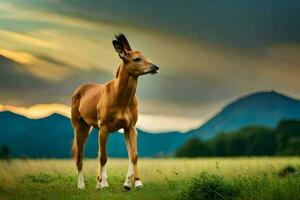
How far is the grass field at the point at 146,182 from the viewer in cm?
1291

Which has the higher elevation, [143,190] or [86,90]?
[86,90]

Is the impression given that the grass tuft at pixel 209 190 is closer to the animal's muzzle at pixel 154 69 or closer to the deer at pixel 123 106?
the deer at pixel 123 106

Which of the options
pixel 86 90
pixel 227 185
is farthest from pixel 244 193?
pixel 86 90

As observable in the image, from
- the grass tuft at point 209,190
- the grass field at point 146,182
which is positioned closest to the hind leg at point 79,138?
the grass field at point 146,182

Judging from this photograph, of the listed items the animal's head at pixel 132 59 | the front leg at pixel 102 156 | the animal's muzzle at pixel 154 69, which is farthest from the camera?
the front leg at pixel 102 156

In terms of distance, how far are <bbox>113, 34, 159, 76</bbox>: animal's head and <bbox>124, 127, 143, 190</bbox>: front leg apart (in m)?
1.24

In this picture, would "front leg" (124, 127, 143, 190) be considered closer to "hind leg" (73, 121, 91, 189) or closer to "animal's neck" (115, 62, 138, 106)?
"animal's neck" (115, 62, 138, 106)

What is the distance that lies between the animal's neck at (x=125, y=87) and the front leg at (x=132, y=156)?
2.03ft

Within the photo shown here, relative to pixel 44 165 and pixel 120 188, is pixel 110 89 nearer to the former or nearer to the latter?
pixel 120 188

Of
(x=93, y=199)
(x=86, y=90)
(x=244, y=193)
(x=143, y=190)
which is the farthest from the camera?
(x=86, y=90)

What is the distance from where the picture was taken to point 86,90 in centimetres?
1700

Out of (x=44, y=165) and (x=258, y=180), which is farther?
(x=44, y=165)

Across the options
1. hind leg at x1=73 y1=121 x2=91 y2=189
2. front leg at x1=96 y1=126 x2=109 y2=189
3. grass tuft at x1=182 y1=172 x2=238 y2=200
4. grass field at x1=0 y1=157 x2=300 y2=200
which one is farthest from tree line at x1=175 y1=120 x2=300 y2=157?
grass tuft at x1=182 y1=172 x2=238 y2=200

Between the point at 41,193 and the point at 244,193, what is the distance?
4.85m
